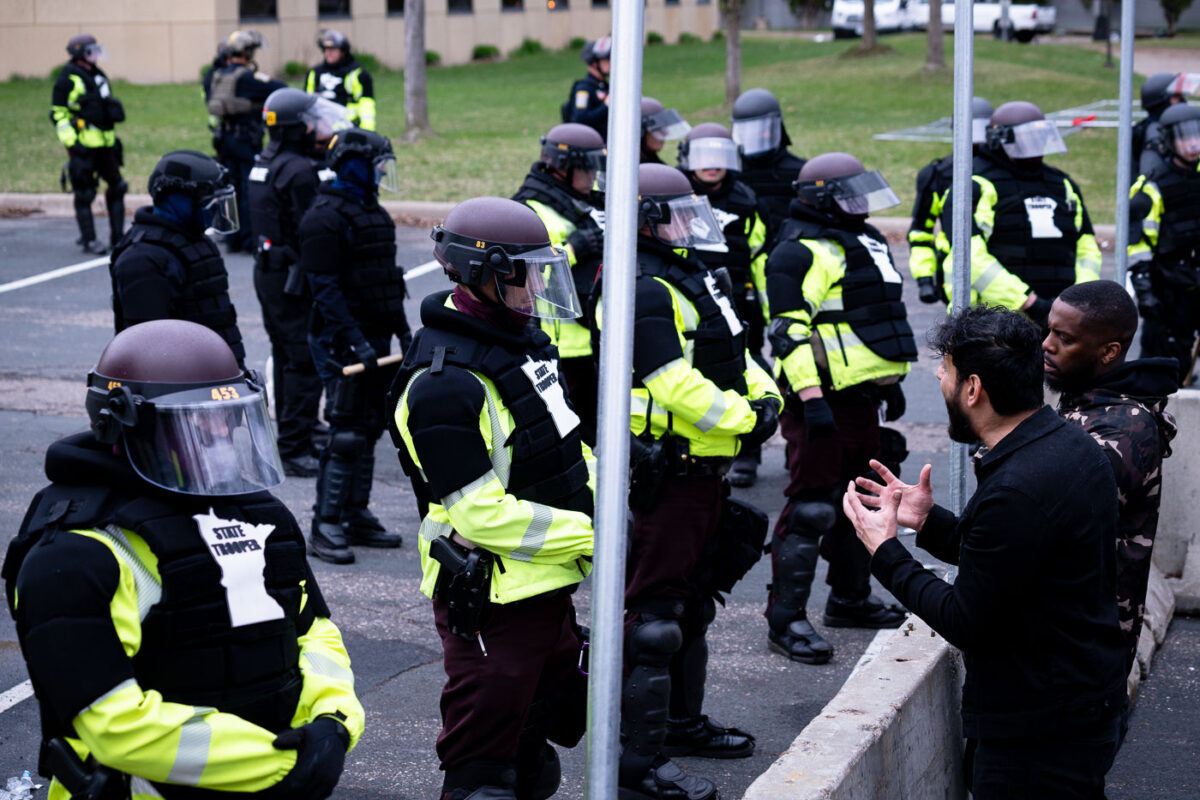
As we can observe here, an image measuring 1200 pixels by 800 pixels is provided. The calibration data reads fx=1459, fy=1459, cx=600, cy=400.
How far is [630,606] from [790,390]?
1.71 meters

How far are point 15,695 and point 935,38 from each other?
90.8 feet

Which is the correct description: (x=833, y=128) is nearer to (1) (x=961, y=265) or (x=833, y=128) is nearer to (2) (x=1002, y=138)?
(2) (x=1002, y=138)

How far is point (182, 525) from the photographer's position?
291 cm

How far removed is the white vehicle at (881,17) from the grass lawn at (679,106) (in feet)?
17.1

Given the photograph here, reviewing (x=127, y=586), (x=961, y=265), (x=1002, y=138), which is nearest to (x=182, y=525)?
(x=127, y=586)

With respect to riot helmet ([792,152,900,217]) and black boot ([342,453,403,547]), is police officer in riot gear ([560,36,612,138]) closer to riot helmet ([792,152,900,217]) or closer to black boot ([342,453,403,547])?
black boot ([342,453,403,547])

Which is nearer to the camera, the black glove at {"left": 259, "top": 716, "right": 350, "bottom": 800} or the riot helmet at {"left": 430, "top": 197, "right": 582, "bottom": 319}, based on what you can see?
the black glove at {"left": 259, "top": 716, "right": 350, "bottom": 800}

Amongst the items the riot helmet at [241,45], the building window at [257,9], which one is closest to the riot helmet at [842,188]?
the riot helmet at [241,45]

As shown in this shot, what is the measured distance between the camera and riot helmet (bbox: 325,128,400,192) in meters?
7.37

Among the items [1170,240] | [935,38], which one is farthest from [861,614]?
[935,38]

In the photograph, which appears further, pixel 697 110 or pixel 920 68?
pixel 920 68

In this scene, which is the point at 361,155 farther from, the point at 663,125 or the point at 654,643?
the point at 654,643

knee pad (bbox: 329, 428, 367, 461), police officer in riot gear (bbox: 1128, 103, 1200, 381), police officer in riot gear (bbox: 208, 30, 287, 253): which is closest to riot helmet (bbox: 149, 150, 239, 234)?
knee pad (bbox: 329, 428, 367, 461)

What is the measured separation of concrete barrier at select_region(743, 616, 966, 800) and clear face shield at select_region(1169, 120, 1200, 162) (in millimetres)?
6146
